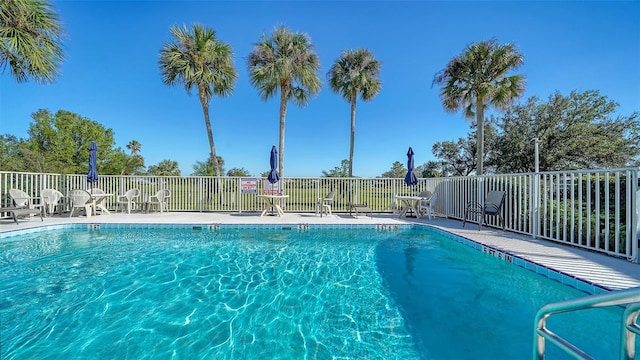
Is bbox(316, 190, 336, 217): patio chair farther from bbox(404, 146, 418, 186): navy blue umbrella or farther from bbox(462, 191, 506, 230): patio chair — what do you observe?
bbox(462, 191, 506, 230): patio chair

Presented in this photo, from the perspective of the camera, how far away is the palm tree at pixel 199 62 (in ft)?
32.7

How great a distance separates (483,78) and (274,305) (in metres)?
10.2

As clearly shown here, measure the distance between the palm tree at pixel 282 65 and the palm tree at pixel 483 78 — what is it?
528cm

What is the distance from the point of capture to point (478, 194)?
6.85 meters

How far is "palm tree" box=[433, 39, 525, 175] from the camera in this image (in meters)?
8.84

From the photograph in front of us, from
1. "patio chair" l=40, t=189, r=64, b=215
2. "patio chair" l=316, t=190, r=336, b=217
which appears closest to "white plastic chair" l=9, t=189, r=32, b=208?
"patio chair" l=40, t=189, r=64, b=215

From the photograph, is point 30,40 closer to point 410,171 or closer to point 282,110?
point 282,110

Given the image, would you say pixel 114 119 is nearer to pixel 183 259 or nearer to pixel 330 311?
pixel 183 259

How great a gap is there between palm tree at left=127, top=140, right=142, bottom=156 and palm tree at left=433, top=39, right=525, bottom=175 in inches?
1729

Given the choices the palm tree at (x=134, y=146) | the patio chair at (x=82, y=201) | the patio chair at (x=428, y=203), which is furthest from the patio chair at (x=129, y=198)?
the palm tree at (x=134, y=146)

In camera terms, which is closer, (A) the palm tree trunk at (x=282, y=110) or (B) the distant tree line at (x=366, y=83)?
(B) the distant tree line at (x=366, y=83)

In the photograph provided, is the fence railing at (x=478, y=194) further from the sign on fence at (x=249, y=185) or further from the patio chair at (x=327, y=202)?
the patio chair at (x=327, y=202)

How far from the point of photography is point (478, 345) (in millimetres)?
2133

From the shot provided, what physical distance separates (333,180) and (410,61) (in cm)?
678
